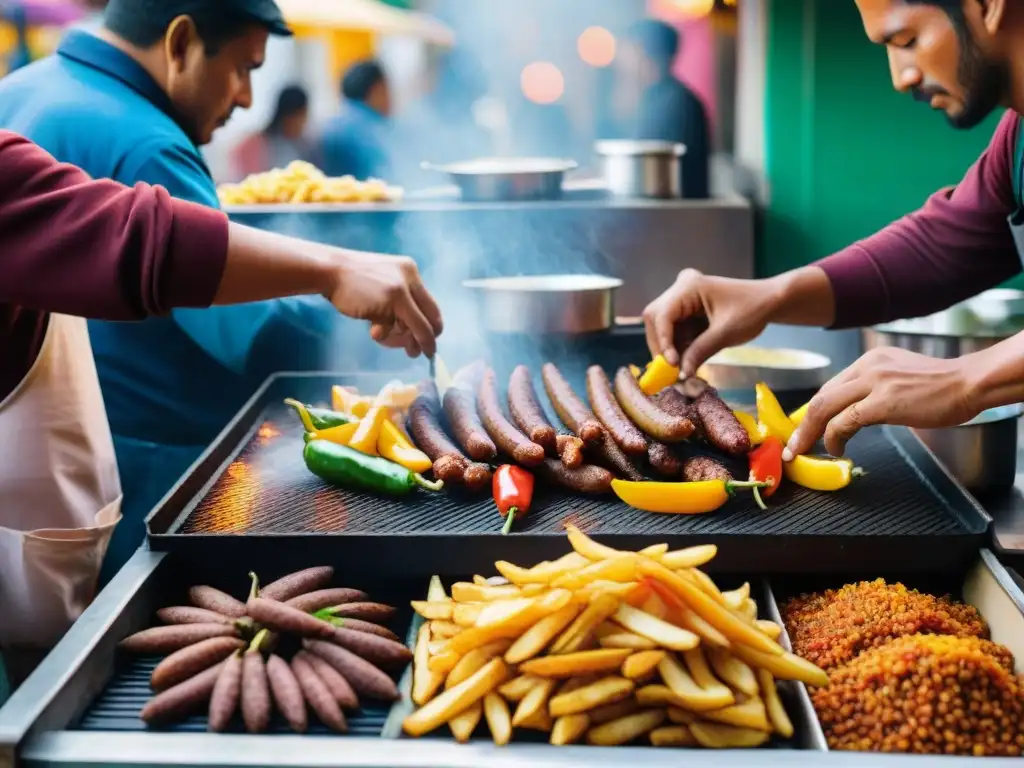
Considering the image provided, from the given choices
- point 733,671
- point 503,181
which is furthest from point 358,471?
point 503,181

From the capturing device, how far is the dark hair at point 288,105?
833 cm

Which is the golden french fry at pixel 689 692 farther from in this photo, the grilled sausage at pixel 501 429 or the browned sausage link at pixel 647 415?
the browned sausage link at pixel 647 415

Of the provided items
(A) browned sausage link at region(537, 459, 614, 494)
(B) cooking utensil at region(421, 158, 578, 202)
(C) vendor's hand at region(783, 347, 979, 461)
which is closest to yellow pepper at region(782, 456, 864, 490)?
(C) vendor's hand at region(783, 347, 979, 461)

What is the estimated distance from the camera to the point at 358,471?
2.42 meters

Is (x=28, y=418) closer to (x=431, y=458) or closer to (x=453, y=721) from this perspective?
(x=431, y=458)

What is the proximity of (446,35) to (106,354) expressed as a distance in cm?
1137

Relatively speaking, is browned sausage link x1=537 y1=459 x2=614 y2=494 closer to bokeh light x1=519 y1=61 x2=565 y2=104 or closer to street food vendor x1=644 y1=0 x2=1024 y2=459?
street food vendor x1=644 y1=0 x2=1024 y2=459

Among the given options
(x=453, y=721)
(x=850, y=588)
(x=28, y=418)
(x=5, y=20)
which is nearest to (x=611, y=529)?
(x=850, y=588)

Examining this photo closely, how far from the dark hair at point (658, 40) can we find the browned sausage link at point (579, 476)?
510 centimetres

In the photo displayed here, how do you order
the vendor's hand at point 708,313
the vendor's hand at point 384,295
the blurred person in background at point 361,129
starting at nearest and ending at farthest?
the vendor's hand at point 384,295
the vendor's hand at point 708,313
the blurred person in background at point 361,129

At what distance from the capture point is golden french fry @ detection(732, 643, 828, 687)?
5.50 feet

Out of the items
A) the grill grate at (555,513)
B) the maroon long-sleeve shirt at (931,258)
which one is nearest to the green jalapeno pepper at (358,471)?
the grill grate at (555,513)

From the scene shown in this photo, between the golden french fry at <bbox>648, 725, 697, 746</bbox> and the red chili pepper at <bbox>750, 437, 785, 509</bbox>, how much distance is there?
0.79 metres

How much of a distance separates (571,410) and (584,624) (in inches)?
43.8
